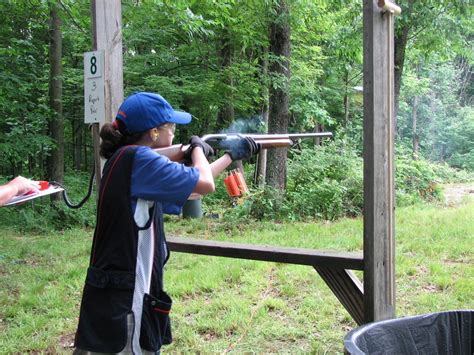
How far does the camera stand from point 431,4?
344 inches

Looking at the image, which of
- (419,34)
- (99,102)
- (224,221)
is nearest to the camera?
(99,102)

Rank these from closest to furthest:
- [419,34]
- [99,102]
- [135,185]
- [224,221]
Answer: [135,185] < [99,102] < [224,221] < [419,34]

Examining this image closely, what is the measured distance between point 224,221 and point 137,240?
243 inches

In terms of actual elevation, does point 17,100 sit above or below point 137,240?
above

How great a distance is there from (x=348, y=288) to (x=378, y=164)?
29.4 inches

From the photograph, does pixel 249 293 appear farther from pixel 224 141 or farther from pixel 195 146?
pixel 195 146

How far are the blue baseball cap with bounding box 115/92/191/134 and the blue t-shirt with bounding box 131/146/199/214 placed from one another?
167mm

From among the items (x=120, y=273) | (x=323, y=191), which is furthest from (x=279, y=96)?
(x=120, y=273)

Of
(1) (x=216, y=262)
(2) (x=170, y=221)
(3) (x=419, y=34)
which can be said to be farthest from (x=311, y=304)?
(3) (x=419, y=34)

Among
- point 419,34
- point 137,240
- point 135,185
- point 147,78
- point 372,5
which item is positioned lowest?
point 137,240

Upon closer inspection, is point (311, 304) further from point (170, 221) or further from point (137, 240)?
point (170, 221)

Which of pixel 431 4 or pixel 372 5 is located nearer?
pixel 372 5

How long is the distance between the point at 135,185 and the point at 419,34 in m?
9.39

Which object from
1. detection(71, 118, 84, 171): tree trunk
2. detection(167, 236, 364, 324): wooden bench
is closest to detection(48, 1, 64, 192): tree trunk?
detection(167, 236, 364, 324): wooden bench
